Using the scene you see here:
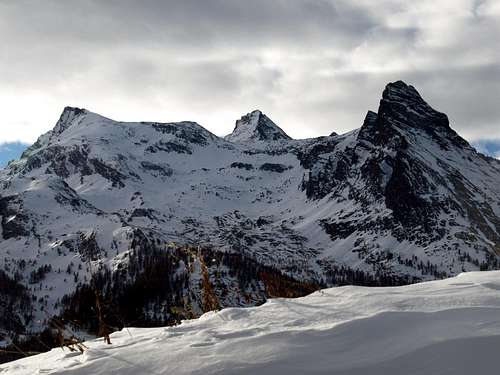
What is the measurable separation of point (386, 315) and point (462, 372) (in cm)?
125

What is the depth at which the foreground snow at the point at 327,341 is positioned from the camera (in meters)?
3.80

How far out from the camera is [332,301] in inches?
239

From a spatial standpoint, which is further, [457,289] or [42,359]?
[457,289]

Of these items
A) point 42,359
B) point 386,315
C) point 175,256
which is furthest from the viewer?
point 175,256

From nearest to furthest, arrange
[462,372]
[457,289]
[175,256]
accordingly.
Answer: [462,372]
[457,289]
[175,256]

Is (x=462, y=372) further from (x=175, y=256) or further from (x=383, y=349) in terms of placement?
(x=175, y=256)

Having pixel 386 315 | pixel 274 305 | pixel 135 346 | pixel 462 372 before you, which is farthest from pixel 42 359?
pixel 462 372

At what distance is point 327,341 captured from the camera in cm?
430

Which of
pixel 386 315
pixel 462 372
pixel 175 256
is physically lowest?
pixel 462 372

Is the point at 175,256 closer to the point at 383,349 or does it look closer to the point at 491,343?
the point at 383,349

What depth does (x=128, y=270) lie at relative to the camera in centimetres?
16338

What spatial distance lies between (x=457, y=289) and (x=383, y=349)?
2520mm

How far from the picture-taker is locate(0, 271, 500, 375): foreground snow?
12.5 feet

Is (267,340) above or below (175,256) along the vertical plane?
below
